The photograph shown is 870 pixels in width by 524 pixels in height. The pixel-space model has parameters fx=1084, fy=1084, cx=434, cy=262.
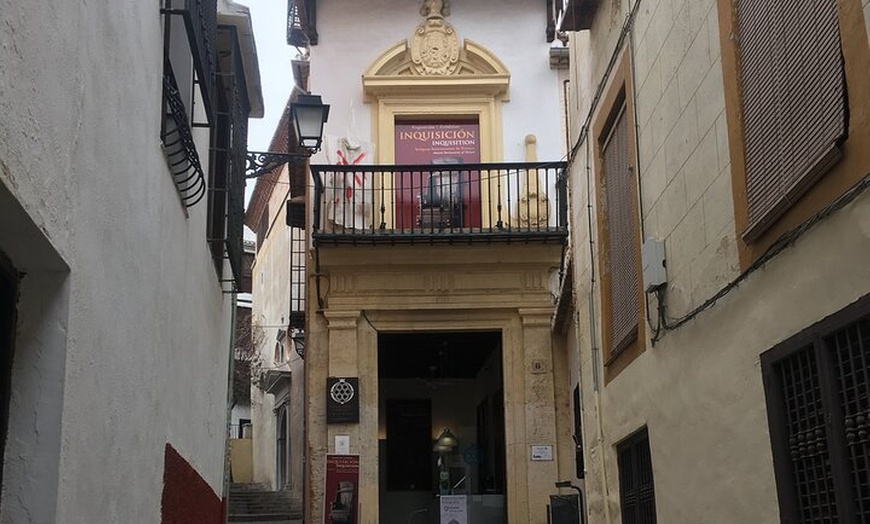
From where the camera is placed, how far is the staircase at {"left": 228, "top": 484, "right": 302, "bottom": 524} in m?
18.3

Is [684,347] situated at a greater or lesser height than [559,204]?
lesser

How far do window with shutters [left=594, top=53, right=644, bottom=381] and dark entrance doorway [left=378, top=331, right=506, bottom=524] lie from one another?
7.90m

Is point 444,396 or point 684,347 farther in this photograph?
point 444,396

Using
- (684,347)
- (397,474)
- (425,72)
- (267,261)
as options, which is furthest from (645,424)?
(267,261)

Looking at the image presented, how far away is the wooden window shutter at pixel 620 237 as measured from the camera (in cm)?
841

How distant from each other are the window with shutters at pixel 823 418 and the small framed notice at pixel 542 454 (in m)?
9.44

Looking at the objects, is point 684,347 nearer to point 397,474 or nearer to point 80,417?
point 80,417

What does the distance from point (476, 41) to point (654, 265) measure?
947 cm

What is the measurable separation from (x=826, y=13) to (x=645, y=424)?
396cm

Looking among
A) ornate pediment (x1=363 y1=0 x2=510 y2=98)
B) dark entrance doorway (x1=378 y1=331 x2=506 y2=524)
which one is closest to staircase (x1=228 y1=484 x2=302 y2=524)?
dark entrance doorway (x1=378 y1=331 x2=506 y2=524)

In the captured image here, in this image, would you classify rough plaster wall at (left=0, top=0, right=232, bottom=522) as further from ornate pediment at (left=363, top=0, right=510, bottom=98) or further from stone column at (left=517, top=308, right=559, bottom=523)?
ornate pediment at (left=363, top=0, right=510, bottom=98)

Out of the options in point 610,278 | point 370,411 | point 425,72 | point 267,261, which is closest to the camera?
point 610,278

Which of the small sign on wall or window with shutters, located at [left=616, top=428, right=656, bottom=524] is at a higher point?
the small sign on wall

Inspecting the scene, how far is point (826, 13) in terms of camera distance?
15.0ft
